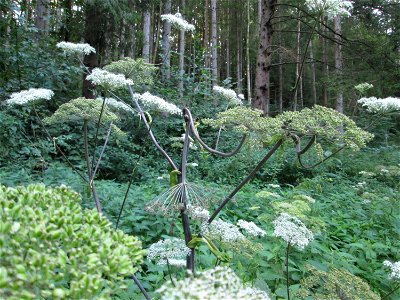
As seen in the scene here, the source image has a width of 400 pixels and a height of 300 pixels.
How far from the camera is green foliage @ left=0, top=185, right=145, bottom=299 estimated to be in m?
0.76

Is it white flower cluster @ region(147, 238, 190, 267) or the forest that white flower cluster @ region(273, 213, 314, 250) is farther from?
Answer: white flower cluster @ region(147, 238, 190, 267)

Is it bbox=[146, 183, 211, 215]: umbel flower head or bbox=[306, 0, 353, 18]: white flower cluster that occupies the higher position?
bbox=[306, 0, 353, 18]: white flower cluster

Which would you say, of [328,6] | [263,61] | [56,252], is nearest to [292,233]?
[56,252]

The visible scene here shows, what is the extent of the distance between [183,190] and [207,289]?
1.27 m

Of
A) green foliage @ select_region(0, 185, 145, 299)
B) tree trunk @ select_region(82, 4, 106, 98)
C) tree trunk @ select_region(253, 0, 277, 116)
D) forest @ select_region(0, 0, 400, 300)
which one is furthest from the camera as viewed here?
tree trunk @ select_region(253, 0, 277, 116)

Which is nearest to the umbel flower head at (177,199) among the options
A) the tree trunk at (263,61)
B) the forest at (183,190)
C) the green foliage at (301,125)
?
the forest at (183,190)

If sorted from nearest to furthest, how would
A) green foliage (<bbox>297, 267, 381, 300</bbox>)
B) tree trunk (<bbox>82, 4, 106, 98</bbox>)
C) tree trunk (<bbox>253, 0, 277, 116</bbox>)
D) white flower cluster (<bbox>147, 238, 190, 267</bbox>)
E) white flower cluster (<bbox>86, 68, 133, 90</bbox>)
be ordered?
1. green foliage (<bbox>297, 267, 381, 300</bbox>)
2. white flower cluster (<bbox>147, 238, 190, 267</bbox>)
3. white flower cluster (<bbox>86, 68, 133, 90</bbox>)
4. tree trunk (<bbox>82, 4, 106, 98</bbox>)
5. tree trunk (<bbox>253, 0, 277, 116</bbox>)

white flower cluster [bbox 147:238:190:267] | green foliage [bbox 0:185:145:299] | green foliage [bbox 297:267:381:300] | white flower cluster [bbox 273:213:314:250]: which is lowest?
green foliage [bbox 297:267:381:300]

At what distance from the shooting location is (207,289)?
833 mm

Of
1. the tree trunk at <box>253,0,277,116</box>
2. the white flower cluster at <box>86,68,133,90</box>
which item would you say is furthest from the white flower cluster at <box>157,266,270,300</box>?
the tree trunk at <box>253,0,277,116</box>

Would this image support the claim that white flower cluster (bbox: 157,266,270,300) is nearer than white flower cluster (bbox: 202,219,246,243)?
Yes

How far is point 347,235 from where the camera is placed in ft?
15.4

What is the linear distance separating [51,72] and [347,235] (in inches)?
333

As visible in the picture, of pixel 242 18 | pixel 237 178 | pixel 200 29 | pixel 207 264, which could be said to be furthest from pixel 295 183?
pixel 200 29
